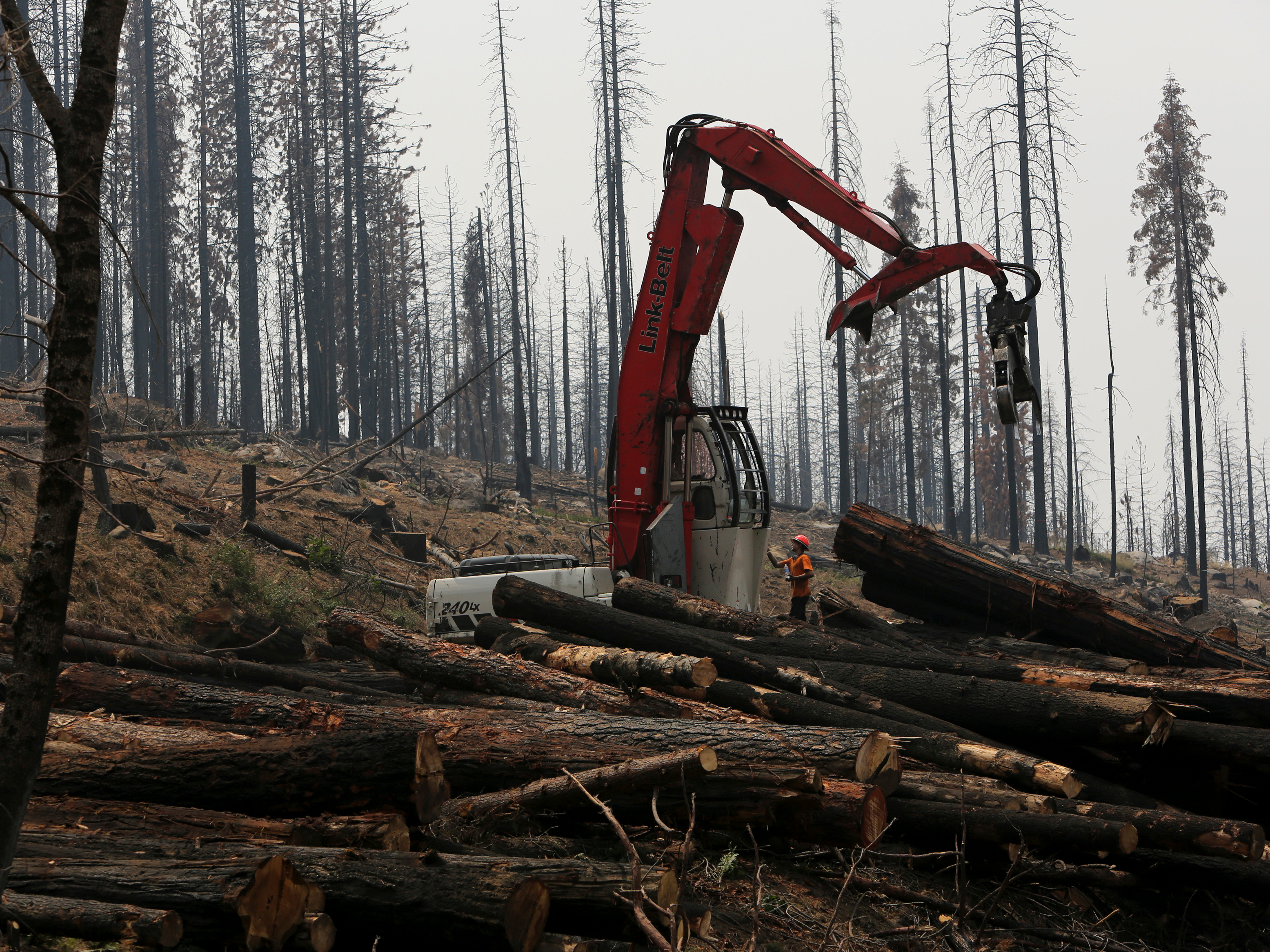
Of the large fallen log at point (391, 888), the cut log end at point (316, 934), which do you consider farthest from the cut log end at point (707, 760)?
the cut log end at point (316, 934)

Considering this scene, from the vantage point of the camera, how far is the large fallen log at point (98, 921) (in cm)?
373

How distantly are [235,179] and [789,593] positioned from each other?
29140 mm

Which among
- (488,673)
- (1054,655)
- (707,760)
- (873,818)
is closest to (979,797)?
(873,818)

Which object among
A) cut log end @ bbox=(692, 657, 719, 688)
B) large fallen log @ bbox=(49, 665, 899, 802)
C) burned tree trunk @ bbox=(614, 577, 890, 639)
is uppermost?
burned tree trunk @ bbox=(614, 577, 890, 639)

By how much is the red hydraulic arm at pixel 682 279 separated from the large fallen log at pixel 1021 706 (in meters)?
3.31

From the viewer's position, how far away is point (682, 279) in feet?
35.0

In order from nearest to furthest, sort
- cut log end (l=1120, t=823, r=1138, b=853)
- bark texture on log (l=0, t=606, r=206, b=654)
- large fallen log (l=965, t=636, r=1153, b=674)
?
cut log end (l=1120, t=823, r=1138, b=853) → large fallen log (l=965, t=636, r=1153, b=674) → bark texture on log (l=0, t=606, r=206, b=654)

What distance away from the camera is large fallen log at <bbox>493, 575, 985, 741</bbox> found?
6.94 metres

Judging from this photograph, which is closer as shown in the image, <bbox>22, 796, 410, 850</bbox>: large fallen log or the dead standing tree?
the dead standing tree

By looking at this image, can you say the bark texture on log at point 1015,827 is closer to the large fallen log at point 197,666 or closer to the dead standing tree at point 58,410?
Answer: the dead standing tree at point 58,410

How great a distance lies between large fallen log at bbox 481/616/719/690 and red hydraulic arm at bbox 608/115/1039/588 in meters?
2.12

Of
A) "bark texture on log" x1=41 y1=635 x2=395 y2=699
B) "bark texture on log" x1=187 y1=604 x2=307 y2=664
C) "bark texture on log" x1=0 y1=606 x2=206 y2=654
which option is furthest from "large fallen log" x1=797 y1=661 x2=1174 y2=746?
"bark texture on log" x1=0 y1=606 x2=206 y2=654

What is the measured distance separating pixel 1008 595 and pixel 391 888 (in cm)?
833

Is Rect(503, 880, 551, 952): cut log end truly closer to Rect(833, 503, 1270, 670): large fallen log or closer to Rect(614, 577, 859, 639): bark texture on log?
Rect(614, 577, 859, 639): bark texture on log
